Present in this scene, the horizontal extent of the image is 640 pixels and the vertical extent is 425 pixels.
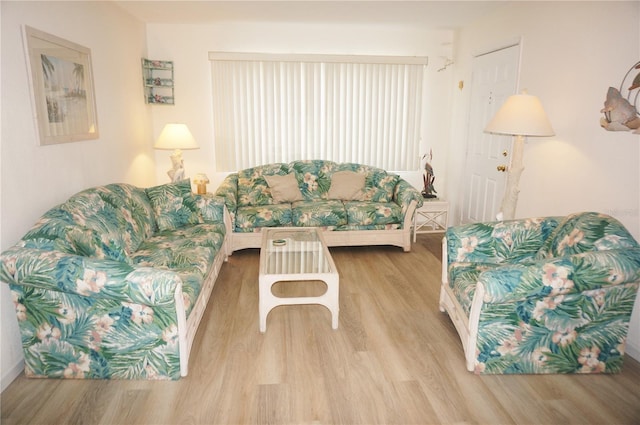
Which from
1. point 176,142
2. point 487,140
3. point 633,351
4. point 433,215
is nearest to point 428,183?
point 433,215

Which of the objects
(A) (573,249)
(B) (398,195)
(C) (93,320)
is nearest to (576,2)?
(A) (573,249)

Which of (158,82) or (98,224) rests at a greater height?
(158,82)

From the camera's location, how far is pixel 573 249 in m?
2.37

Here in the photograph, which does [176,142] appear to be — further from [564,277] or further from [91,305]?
[564,277]

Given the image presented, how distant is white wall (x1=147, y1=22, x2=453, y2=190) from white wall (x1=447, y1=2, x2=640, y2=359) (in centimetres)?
121

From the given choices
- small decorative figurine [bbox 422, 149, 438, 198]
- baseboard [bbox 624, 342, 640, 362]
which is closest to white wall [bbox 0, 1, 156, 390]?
small decorative figurine [bbox 422, 149, 438, 198]

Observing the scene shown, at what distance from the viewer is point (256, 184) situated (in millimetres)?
4602

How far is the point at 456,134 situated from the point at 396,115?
0.78m

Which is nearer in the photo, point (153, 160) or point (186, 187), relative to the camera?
point (186, 187)

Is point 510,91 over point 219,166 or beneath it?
over

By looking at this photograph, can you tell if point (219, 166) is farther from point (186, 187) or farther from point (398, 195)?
point (398, 195)

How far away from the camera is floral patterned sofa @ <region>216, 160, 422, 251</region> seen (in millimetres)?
4172

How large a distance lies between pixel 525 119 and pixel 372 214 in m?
1.81

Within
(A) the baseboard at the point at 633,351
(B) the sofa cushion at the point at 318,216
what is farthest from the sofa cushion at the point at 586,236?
(B) the sofa cushion at the point at 318,216
